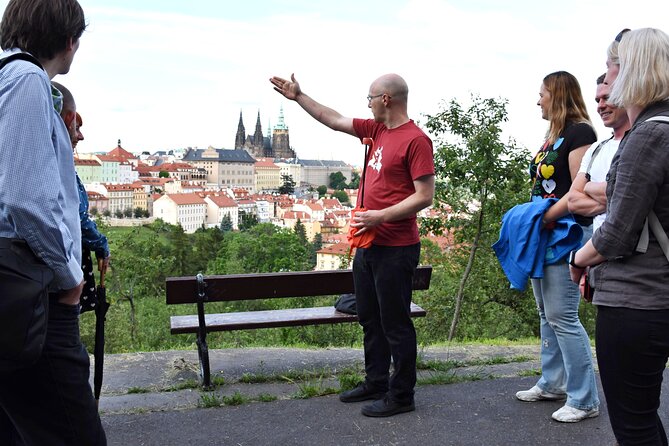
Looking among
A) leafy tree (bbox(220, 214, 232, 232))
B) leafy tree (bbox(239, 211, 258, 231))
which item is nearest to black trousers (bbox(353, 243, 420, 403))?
leafy tree (bbox(239, 211, 258, 231))

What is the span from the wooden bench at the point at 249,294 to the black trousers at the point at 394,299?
76cm

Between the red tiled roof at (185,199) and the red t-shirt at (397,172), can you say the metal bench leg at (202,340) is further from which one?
the red tiled roof at (185,199)

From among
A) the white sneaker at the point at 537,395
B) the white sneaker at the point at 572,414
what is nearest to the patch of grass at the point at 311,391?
the white sneaker at the point at 537,395

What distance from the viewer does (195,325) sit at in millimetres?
4691

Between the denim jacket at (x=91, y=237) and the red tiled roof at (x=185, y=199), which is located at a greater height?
the red tiled roof at (x=185, y=199)

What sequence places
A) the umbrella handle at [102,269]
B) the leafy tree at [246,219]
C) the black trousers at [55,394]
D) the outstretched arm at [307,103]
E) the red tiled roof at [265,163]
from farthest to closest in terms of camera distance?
1. the red tiled roof at [265,163]
2. the leafy tree at [246,219]
3. the outstretched arm at [307,103]
4. the umbrella handle at [102,269]
5. the black trousers at [55,394]

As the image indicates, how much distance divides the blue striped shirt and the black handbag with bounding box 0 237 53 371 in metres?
0.04

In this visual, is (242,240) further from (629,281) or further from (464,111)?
(629,281)

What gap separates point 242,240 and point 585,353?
110 ft

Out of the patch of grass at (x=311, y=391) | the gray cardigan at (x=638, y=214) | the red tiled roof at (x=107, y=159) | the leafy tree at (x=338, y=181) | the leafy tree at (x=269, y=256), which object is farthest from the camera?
the leafy tree at (x=338, y=181)

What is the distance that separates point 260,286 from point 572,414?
2.11 meters

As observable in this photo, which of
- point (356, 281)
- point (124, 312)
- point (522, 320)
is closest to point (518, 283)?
point (356, 281)

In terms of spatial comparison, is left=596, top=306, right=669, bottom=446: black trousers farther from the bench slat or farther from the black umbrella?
the bench slat

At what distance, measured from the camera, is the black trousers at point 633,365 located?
2.28 m
